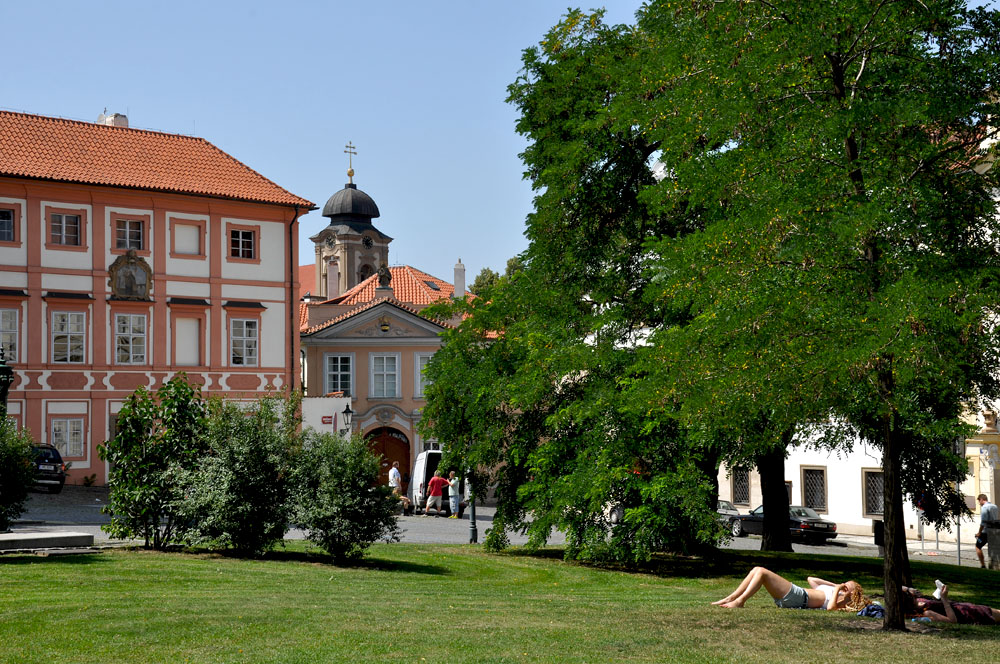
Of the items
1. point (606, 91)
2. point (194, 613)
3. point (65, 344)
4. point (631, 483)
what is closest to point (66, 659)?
point (194, 613)

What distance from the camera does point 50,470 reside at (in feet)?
120

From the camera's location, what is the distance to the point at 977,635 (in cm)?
1268

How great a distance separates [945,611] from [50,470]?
29.5 metres

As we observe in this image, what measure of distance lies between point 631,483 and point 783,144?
28.3 feet

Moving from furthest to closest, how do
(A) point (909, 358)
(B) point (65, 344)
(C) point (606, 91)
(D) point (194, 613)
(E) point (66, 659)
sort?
1. (B) point (65, 344)
2. (C) point (606, 91)
3. (D) point (194, 613)
4. (A) point (909, 358)
5. (E) point (66, 659)

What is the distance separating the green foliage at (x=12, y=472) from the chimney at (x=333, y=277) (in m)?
76.3

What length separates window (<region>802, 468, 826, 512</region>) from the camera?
41.1 meters

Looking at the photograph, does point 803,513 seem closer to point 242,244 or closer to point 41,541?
point 242,244

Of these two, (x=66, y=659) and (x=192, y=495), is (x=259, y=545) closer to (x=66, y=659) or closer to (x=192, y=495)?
(x=192, y=495)

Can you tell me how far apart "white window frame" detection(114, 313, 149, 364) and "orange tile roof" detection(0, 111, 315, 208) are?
4.48 meters

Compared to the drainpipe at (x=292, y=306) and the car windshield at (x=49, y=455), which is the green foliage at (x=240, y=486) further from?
the drainpipe at (x=292, y=306)

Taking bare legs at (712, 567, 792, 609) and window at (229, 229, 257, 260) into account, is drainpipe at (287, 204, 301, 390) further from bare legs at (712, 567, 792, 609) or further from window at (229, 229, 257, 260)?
bare legs at (712, 567, 792, 609)

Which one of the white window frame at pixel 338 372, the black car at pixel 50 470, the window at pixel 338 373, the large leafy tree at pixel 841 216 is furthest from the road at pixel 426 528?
the window at pixel 338 373

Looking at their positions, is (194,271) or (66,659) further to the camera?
(194,271)
